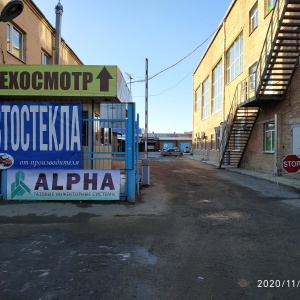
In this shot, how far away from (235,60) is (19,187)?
20578mm

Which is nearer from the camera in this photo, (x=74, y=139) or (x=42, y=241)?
(x=42, y=241)

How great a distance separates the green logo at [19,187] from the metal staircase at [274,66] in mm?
11227

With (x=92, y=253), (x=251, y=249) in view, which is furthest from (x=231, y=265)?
(x=92, y=253)

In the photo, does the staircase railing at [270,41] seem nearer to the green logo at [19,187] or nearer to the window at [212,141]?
the green logo at [19,187]

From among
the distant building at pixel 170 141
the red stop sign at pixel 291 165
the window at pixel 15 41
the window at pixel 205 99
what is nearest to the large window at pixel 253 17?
the red stop sign at pixel 291 165

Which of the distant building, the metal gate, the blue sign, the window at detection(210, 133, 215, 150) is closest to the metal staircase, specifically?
the metal gate

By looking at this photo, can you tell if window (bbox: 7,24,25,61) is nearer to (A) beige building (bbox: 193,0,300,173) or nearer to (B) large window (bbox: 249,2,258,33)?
(A) beige building (bbox: 193,0,300,173)

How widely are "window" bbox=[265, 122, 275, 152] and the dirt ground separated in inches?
350

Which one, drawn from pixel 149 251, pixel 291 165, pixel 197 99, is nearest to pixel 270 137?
pixel 291 165

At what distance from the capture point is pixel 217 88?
103 ft

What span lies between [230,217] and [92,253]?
361 cm

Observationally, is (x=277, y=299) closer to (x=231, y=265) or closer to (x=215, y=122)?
(x=231, y=265)

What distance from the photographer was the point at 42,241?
5.23 metres
